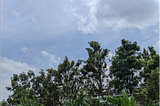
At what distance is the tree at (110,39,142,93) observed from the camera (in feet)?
39.9

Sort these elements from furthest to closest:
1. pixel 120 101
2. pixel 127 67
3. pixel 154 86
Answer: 1. pixel 127 67
2. pixel 154 86
3. pixel 120 101

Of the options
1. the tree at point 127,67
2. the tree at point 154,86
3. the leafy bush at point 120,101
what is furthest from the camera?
the tree at point 127,67

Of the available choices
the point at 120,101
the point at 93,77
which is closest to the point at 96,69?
the point at 93,77

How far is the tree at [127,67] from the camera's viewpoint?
39.9 feet

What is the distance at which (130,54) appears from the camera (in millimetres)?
12680

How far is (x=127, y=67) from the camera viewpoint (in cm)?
Result: 1235

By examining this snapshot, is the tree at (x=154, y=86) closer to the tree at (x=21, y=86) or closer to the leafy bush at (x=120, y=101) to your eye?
the leafy bush at (x=120, y=101)

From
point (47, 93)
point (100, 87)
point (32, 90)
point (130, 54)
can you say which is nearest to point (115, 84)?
point (100, 87)

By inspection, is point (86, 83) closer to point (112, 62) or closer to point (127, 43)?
point (112, 62)

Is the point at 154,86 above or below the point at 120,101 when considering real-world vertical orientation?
above

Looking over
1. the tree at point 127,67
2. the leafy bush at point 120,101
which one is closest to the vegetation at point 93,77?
the tree at point 127,67

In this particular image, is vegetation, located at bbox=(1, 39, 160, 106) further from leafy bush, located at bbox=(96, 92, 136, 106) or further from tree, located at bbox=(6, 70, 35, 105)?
leafy bush, located at bbox=(96, 92, 136, 106)

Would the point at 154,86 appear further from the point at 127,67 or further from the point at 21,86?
the point at 21,86

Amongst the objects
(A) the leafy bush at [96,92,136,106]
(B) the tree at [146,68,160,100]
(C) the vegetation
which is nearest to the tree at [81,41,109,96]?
(C) the vegetation
